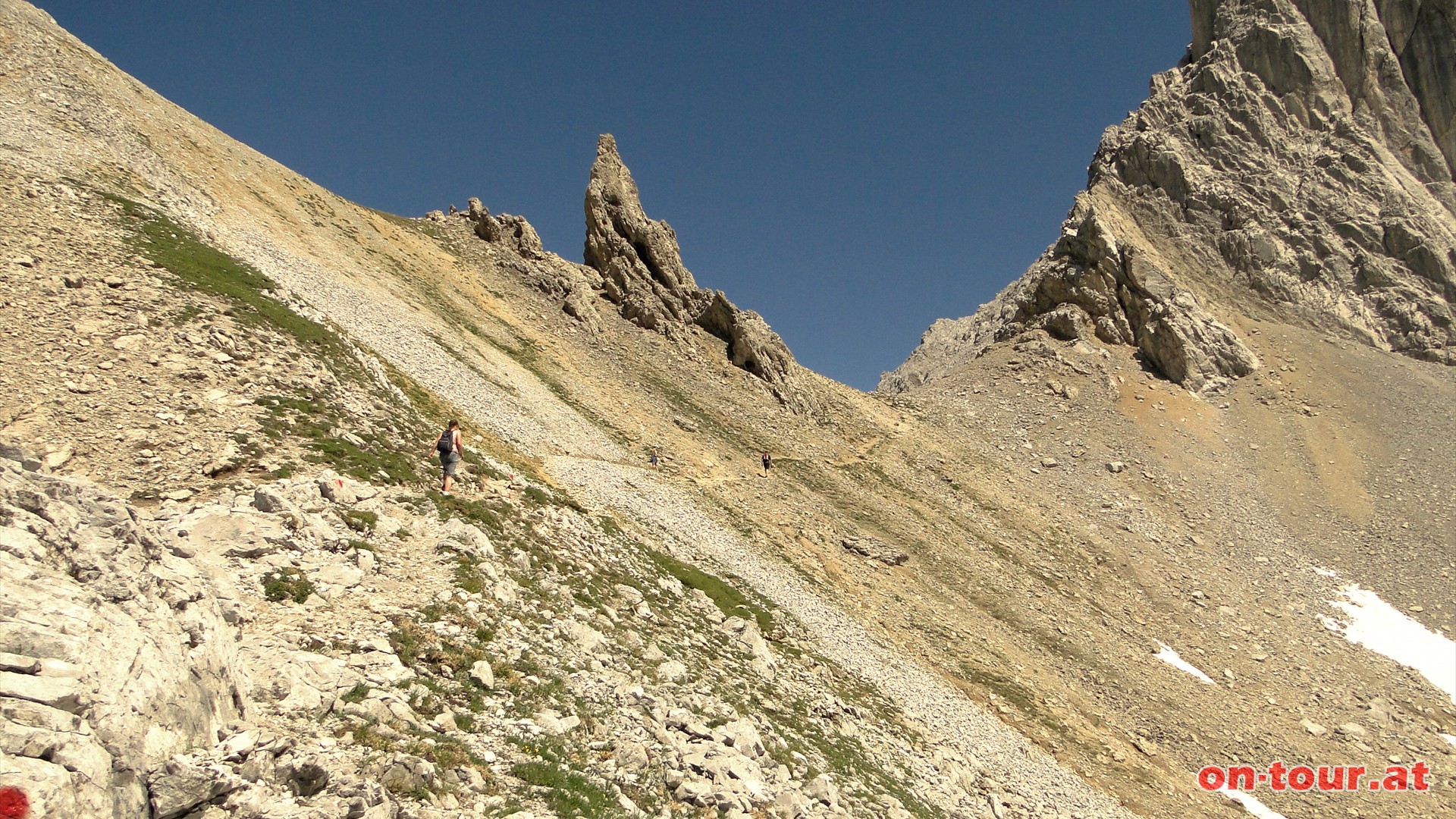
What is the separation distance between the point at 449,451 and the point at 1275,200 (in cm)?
10175

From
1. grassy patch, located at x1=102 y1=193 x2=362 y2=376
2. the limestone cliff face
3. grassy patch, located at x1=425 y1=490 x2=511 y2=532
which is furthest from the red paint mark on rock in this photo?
the limestone cliff face

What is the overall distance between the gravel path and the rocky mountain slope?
0.26 m

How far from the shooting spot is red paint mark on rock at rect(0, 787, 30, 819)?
514 cm

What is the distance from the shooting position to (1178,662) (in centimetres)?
3869

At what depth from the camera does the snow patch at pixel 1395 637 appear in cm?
4247

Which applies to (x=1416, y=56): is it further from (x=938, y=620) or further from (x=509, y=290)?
(x=509, y=290)

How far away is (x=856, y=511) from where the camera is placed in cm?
4244

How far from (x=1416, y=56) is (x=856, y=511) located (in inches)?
4268

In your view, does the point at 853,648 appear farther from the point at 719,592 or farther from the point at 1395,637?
the point at 1395,637

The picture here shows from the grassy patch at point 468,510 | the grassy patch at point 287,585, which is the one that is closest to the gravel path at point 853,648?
the grassy patch at point 468,510

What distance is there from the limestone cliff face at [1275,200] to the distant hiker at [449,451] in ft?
248

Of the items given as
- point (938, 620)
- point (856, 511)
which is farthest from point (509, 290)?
point (938, 620)

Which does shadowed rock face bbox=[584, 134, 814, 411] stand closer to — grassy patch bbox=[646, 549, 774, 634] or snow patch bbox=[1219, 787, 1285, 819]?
grassy patch bbox=[646, 549, 774, 634]

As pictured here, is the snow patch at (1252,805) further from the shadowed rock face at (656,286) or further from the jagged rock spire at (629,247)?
the jagged rock spire at (629,247)
